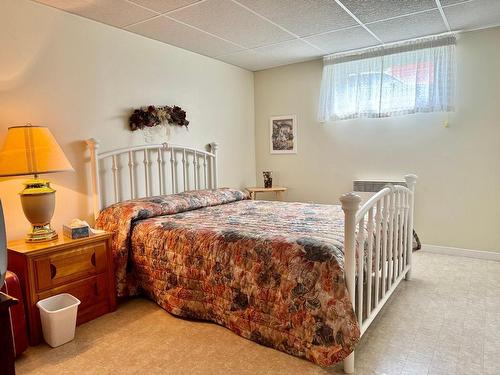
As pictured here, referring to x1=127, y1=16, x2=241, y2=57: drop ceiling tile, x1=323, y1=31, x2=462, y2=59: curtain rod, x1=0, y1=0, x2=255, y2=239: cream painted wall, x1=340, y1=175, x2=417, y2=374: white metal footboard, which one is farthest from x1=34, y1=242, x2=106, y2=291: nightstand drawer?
x1=323, y1=31, x2=462, y2=59: curtain rod

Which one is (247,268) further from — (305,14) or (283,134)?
(283,134)

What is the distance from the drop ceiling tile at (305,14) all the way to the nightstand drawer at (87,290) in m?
2.40

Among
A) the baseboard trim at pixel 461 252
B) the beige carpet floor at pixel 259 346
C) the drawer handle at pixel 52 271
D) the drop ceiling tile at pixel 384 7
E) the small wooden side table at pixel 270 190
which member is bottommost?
the beige carpet floor at pixel 259 346

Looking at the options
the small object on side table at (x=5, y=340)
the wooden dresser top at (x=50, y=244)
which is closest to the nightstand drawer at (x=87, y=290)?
the wooden dresser top at (x=50, y=244)

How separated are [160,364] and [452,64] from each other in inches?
152

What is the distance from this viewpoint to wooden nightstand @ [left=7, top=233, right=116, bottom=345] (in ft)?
7.20

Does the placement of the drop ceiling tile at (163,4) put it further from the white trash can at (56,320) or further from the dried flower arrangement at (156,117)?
the white trash can at (56,320)

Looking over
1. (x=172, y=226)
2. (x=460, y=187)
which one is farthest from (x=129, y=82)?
(x=460, y=187)

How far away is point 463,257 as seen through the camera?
12.4 ft

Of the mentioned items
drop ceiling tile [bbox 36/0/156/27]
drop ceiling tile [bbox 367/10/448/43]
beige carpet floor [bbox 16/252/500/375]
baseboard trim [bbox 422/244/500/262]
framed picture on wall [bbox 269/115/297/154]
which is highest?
drop ceiling tile [bbox 36/0/156/27]

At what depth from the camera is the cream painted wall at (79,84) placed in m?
2.58

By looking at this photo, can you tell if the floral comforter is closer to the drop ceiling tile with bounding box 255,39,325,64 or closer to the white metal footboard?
the white metal footboard

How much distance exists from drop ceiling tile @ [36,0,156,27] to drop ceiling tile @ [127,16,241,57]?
15cm

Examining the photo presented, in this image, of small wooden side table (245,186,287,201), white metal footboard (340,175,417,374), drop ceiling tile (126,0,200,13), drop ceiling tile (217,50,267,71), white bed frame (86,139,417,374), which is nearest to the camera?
white metal footboard (340,175,417,374)
